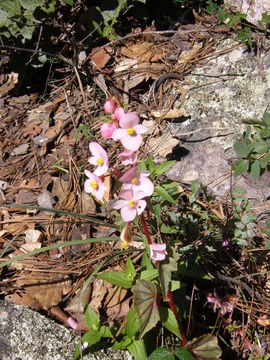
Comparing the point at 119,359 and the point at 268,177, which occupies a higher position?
the point at 268,177

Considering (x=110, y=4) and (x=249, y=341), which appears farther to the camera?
(x=110, y=4)

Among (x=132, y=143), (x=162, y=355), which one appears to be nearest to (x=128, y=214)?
(x=132, y=143)

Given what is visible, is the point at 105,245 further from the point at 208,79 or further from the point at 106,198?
the point at 208,79

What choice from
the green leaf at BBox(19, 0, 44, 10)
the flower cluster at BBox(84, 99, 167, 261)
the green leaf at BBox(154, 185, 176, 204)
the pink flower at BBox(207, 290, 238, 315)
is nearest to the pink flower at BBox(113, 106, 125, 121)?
the flower cluster at BBox(84, 99, 167, 261)

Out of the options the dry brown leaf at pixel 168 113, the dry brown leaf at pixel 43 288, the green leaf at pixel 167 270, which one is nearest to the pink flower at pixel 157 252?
the green leaf at pixel 167 270

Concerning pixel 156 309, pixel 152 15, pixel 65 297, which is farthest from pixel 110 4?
pixel 156 309

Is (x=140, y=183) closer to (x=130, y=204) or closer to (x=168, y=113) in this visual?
(x=130, y=204)

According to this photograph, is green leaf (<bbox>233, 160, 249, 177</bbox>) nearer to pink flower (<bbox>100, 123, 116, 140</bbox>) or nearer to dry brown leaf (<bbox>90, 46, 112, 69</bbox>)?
pink flower (<bbox>100, 123, 116, 140</bbox>)

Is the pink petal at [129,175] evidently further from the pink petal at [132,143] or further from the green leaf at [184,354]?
the green leaf at [184,354]
